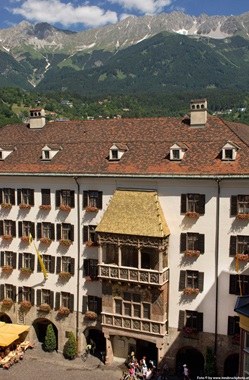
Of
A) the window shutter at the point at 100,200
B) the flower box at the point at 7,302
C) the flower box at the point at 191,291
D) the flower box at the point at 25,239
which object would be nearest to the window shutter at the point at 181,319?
the flower box at the point at 191,291

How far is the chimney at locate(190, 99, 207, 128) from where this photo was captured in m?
43.4

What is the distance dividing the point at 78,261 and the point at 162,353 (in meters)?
11.2

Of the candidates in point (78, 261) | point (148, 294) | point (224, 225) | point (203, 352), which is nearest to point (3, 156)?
point (78, 261)

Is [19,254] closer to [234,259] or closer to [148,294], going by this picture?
[148,294]

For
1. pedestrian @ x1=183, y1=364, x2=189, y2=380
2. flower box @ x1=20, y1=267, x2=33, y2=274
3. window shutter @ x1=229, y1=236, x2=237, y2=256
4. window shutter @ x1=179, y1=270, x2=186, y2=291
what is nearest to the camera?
window shutter @ x1=229, y1=236, x2=237, y2=256

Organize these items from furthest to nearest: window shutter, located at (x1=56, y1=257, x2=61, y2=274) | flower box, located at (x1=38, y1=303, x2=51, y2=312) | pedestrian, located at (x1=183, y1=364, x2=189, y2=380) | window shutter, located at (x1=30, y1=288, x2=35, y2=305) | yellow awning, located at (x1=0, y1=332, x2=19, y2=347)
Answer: window shutter, located at (x1=30, y1=288, x2=35, y2=305)
flower box, located at (x1=38, y1=303, x2=51, y2=312)
window shutter, located at (x1=56, y1=257, x2=61, y2=274)
yellow awning, located at (x1=0, y1=332, x2=19, y2=347)
pedestrian, located at (x1=183, y1=364, x2=189, y2=380)

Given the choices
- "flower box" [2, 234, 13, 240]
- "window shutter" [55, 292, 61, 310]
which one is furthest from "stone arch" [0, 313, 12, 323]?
"flower box" [2, 234, 13, 240]

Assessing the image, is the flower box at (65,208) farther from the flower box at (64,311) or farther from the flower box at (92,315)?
the flower box at (92,315)

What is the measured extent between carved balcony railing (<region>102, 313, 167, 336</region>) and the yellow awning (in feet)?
28.7

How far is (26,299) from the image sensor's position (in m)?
46.2

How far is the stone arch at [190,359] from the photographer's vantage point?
4009 cm

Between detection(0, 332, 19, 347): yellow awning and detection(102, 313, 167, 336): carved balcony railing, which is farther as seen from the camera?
detection(0, 332, 19, 347): yellow awning

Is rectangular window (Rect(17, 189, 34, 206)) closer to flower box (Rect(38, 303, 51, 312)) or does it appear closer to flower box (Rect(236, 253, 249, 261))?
flower box (Rect(38, 303, 51, 312))

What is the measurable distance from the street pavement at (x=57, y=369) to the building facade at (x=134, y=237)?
Result: 1577mm
